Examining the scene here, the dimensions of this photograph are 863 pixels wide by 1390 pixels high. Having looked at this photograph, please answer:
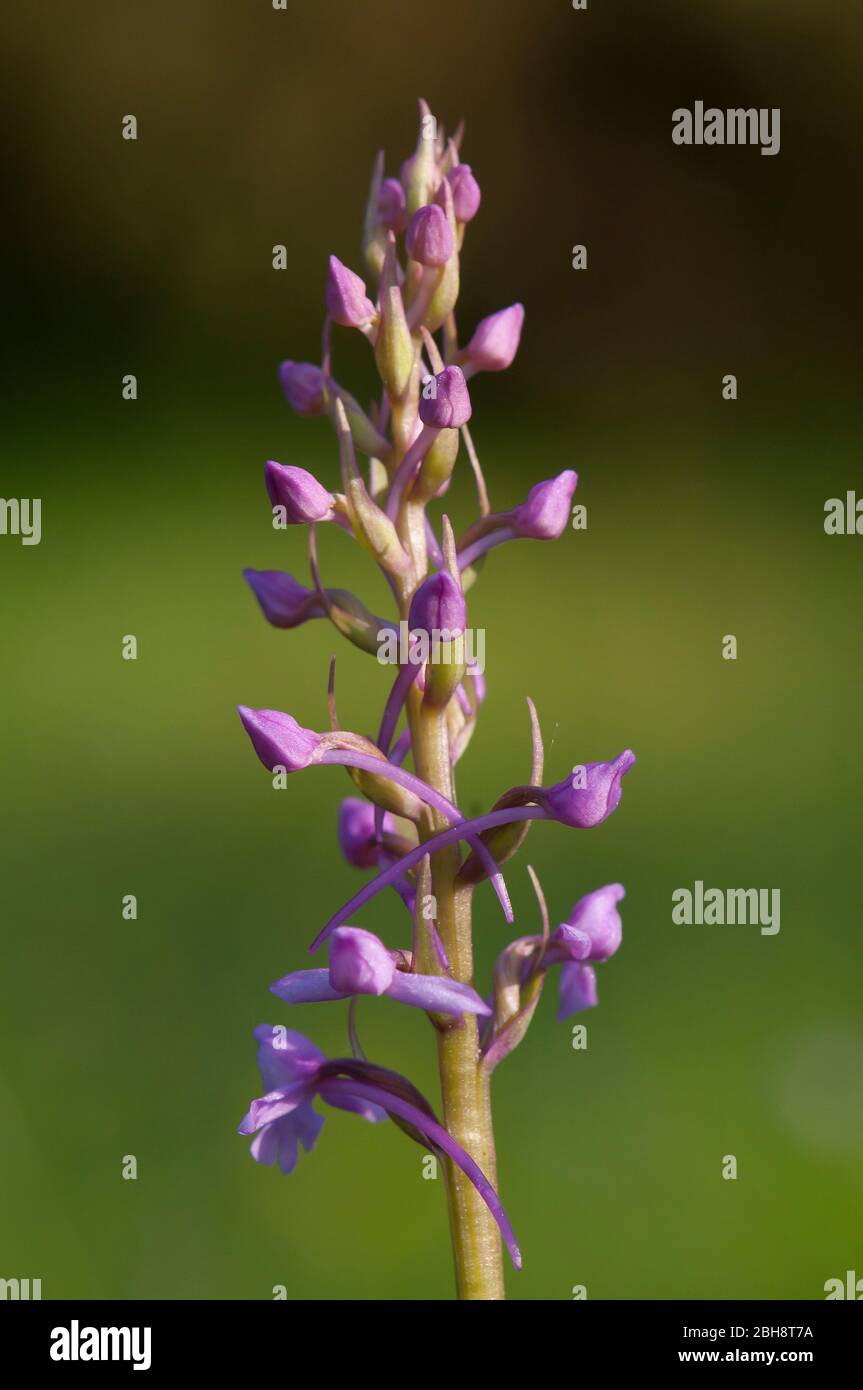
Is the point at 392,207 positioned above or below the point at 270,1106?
above

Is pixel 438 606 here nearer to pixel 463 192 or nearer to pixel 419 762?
pixel 419 762

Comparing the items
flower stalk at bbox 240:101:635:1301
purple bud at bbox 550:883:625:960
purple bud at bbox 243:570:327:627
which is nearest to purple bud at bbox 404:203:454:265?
flower stalk at bbox 240:101:635:1301

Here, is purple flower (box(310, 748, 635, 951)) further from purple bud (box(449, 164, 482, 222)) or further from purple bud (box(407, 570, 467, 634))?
purple bud (box(449, 164, 482, 222))

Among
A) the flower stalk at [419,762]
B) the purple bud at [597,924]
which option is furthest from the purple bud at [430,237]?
the purple bud at [597,924]

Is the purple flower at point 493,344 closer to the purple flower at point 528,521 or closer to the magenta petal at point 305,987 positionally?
the purple flower at point 528,521

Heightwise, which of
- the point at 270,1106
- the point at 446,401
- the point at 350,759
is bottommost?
the point at 270,1106

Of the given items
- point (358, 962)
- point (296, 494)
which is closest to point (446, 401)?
point (296, 494)
